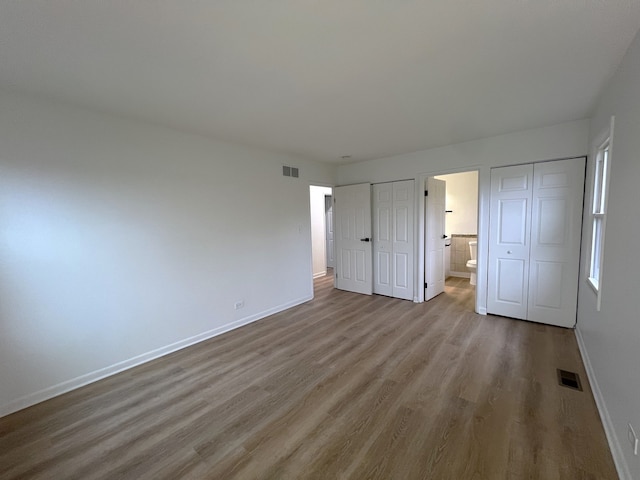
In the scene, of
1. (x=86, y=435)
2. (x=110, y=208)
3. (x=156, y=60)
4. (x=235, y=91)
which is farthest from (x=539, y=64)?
(x=86, y=435)

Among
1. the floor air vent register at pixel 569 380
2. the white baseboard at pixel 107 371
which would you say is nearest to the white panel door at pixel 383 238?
the white baseboard at pixel 107 371

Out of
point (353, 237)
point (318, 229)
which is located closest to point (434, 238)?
point (353, 237)

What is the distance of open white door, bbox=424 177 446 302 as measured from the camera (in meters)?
4.37

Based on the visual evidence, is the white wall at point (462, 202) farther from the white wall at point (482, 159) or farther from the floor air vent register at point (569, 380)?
the floor air vent register at point (569, 380)

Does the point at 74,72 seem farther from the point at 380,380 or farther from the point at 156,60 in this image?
the point at 380,380

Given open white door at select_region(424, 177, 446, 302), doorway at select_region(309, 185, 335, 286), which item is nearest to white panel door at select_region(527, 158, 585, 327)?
open white door at select_region(424, 177, 446, 302)

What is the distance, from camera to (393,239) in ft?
15.3

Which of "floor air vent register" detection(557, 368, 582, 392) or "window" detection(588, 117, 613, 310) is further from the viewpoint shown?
"window" detection(588, 117, 613, 310)

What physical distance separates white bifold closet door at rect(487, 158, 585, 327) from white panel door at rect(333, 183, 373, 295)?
1925 millimetres

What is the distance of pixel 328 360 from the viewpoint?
2740 mm

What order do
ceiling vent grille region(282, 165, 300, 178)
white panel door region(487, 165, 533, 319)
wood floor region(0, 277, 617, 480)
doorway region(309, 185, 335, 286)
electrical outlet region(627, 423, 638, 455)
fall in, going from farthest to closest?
doorway region(309, 185, 335, 286) → ceiling vent grille region(282, 165, 300, 178) → white panel door region(487, 165, 533, 319) → wood floor region(0, 277, 617, 480) → electrical outlet region(627, 423, 638, 455)

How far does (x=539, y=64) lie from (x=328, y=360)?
2.97 meters

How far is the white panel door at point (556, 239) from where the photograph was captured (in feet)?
10.2

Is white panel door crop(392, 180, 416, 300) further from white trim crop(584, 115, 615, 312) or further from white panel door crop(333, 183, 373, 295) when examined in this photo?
white trim crop(584, 115, 615, 312)
